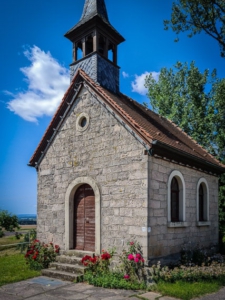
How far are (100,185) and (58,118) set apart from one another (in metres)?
3.42

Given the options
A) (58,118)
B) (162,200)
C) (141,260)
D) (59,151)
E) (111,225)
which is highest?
(58,118)

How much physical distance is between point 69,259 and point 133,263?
242cm

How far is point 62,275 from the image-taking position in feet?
26.0

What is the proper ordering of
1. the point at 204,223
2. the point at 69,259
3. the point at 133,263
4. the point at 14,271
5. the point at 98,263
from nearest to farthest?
the point at 133,263, the point at 98,263, the point at 69,259, the point at 14,271, the point at 204,223

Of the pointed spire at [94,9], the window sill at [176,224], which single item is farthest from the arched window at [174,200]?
the pointed spire at [94,9]

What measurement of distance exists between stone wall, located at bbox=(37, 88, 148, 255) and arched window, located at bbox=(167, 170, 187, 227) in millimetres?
1555

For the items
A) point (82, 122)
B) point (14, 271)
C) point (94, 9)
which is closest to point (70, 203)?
point (14, 271)

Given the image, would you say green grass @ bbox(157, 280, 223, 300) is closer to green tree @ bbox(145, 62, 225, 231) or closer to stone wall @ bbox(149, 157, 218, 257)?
stone wall @ bbox(149, 157, 218, 257)

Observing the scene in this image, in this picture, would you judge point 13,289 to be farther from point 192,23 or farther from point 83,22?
point 192,23

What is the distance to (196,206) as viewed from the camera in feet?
32.8

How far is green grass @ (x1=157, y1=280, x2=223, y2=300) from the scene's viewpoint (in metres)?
6.21

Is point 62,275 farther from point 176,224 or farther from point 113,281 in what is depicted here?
point 176,224

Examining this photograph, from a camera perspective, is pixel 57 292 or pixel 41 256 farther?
pixel 41 256

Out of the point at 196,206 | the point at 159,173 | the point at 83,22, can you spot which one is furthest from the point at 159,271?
the point at 83,22
